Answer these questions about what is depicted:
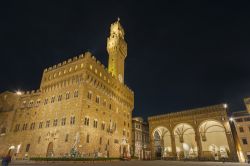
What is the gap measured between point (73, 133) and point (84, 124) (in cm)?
234

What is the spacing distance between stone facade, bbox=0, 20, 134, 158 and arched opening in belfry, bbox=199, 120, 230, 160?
67.7 ft

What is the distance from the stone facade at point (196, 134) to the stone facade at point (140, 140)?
117 inches

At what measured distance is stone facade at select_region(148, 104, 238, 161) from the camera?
3934 cm

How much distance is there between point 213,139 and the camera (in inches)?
1768

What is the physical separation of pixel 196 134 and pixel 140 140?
1624cm

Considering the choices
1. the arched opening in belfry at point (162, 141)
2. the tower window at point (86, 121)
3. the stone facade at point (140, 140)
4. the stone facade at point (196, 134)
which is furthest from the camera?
the arched opening in belfry at point (162, 141)

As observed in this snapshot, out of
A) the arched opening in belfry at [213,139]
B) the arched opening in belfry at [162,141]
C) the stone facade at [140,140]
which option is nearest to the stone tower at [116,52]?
the stone facade at [140,140]

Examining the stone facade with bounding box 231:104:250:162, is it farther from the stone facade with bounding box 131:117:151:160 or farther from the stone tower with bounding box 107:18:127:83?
the stone tower with bounding box 107:18:127:83

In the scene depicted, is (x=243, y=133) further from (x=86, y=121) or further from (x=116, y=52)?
(x=116, y=52)

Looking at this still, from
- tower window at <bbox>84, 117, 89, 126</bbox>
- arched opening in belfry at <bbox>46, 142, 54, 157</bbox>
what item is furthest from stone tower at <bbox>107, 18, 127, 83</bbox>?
arched opening in belfry at <bbox>46, 142, 54, 157</bbox>

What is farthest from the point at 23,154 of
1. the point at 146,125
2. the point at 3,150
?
the point at 146,125

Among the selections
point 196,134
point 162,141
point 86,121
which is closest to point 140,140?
point 162,141

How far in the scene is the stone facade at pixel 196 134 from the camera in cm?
3934

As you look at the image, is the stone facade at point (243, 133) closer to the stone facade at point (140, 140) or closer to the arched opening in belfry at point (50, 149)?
the stone facade at point (140, 140)
